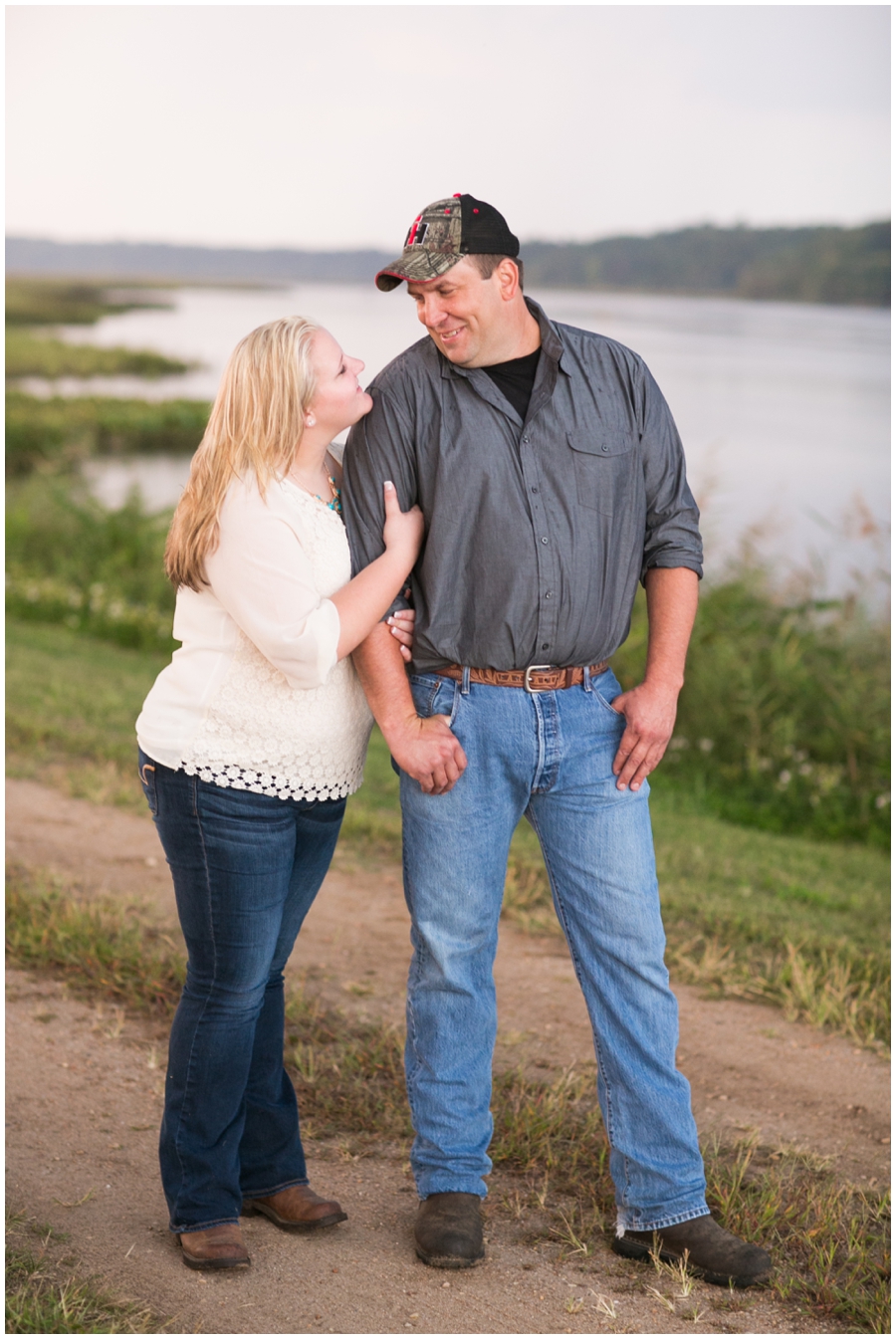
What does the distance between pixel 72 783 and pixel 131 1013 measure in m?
2.40

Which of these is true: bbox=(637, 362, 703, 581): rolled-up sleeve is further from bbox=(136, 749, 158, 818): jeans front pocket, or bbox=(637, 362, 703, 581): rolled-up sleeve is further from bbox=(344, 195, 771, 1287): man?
bbox=(136, 749, 158, 818): jeans front pocket

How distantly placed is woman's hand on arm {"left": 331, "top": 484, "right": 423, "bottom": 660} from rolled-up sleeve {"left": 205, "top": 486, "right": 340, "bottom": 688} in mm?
52

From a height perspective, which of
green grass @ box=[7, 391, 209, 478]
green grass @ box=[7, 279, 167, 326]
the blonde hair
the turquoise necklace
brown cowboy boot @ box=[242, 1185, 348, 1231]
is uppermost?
green grass @ box=[7, 279, 167, 326]

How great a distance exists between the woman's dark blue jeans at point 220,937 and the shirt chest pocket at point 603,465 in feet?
2.84

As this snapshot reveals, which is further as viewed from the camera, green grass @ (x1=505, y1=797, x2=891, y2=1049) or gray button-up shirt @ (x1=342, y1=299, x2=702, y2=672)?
green grass @ (x1=505, y1=797, x2=891, y2=1049)

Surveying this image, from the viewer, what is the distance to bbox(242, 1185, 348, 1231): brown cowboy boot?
2.92 meters

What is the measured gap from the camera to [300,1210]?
2.93 meters

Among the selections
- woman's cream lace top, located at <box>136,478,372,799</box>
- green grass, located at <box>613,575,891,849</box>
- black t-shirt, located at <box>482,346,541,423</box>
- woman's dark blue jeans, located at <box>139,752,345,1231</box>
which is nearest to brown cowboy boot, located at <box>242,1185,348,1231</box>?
woman's dark blue jeans, located at <box>139,752,345,1231</box>

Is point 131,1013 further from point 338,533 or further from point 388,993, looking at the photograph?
point 338,533

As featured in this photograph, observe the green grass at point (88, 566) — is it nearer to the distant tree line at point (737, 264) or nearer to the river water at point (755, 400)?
the river water at point (755, 400)

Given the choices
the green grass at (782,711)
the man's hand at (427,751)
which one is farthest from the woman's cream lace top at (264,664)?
the green grass at (782,711)

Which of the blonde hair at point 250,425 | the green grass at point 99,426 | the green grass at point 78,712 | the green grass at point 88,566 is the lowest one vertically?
the green grass at point 78,712

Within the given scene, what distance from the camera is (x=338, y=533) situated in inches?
106

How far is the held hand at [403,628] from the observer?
9.18ft
